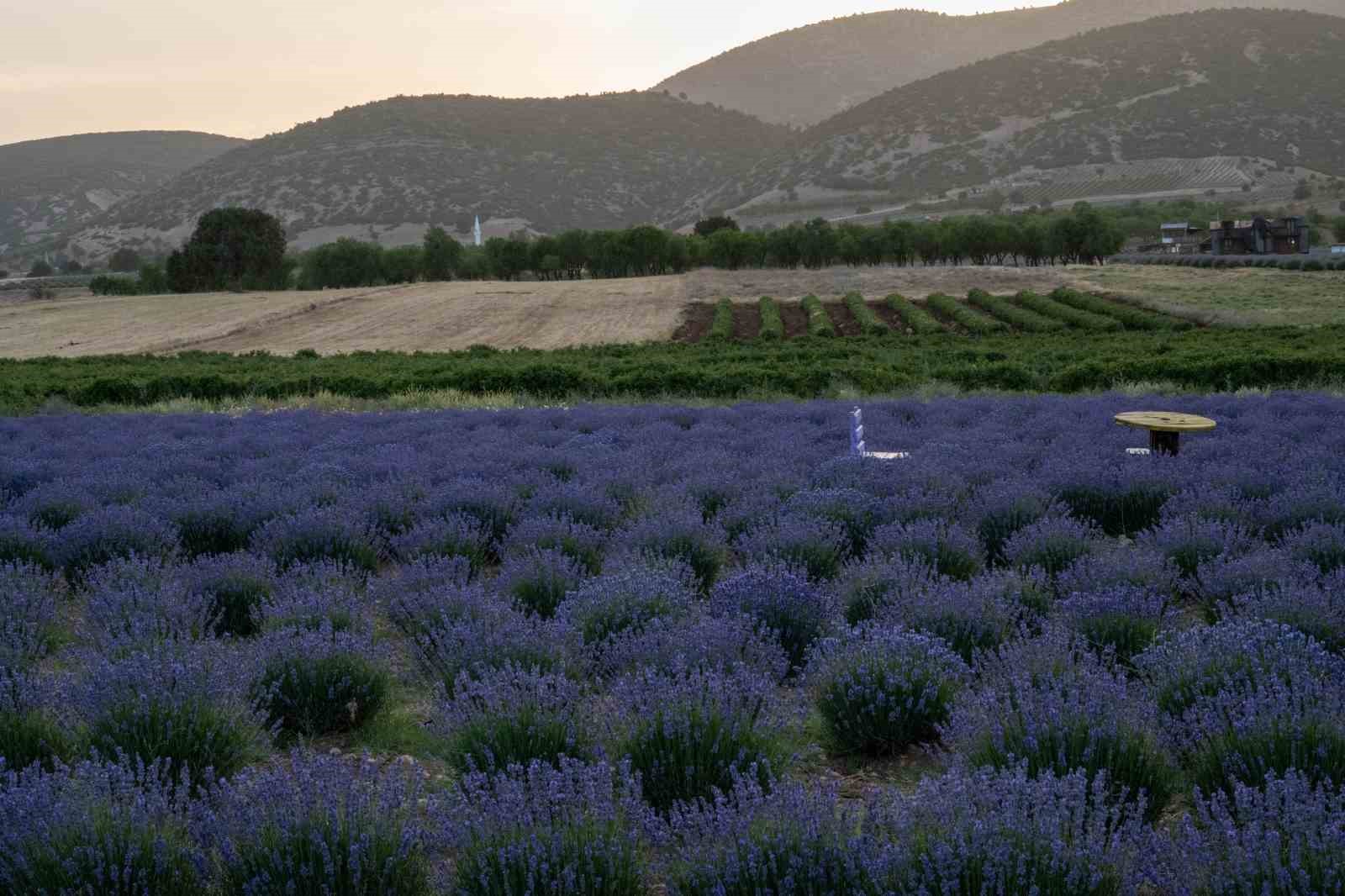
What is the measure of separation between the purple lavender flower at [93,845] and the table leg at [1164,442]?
889 cm

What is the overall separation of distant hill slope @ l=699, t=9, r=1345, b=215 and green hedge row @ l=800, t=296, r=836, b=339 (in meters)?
99.2

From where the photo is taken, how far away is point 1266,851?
8.79ft

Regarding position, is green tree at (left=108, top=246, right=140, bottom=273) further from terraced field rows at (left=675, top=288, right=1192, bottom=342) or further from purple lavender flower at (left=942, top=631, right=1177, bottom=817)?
purple lavender flower at (left=942, top=631, right=1177, bottom=817)

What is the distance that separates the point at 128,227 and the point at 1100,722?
176445 millimetres

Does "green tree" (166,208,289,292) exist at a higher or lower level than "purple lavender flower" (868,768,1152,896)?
higher

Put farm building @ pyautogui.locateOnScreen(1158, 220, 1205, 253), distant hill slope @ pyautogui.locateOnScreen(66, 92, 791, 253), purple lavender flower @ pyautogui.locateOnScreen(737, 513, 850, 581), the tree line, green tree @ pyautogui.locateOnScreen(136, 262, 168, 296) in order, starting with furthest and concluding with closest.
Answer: distant hill slope @ pyautogui.locateOnScreen(66, 92, 791, 253)
farm building @ pyautogui.locateOnScreen(1158, 220, 1205, 253)
green tree @ pyautogui.locateOnScreen(136, 262, 168, 296)
the tree line
purple lavender flower @ pyautogui.locateOnScreen(737, 513, 850, 581)

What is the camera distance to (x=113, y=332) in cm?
4875

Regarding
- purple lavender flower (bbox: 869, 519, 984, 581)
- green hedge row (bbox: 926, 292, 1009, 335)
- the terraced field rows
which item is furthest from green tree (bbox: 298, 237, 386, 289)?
purple lavender flower (bbox: 869, 519, 984, 581)

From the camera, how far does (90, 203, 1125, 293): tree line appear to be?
74.8 metres

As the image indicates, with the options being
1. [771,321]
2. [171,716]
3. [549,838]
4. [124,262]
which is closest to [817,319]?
[771,321]

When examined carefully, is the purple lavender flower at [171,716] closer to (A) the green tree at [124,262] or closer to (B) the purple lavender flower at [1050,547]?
(B) the purple lavender flower at [1050,547]

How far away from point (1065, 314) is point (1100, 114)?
415 feet

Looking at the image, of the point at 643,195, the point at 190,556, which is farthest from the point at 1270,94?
the point at 190,556

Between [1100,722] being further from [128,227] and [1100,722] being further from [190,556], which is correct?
[128,227]
